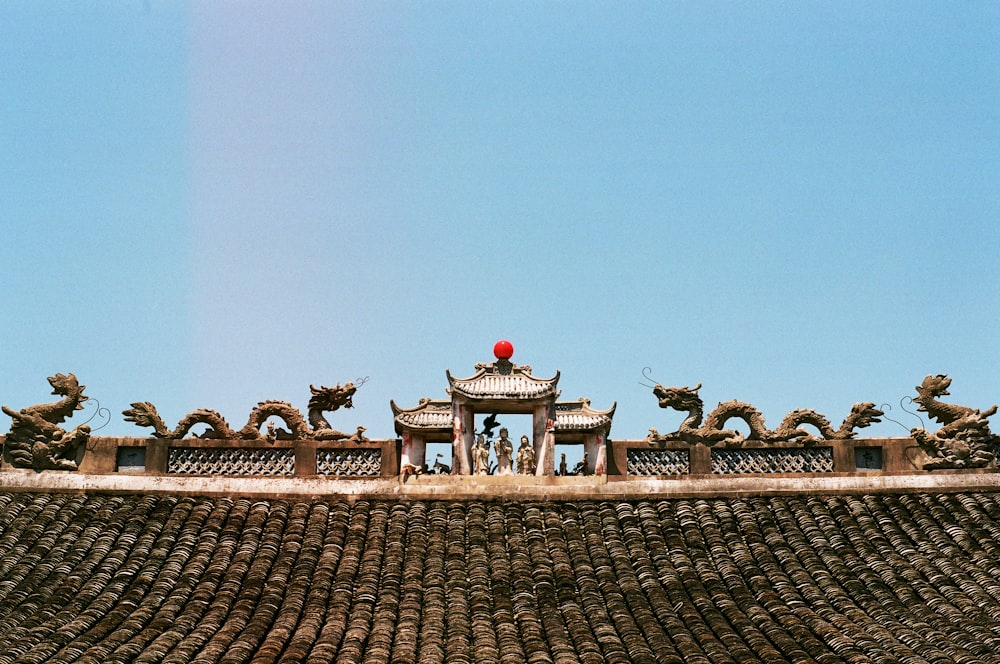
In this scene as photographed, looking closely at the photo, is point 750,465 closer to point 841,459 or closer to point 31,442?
point 841,459

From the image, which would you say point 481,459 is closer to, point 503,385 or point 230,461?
point 503,385

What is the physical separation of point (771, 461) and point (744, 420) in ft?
2.20

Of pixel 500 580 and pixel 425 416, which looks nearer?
pixel 500 580

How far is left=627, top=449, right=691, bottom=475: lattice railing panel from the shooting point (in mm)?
20609

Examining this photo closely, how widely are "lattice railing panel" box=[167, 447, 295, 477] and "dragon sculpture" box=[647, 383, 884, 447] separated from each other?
5052 millimetres

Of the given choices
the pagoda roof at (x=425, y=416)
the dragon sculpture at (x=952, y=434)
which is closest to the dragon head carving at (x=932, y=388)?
the dragon sculpture at (x=952, y=434)

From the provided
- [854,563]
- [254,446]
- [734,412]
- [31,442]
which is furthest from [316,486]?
[854,563]

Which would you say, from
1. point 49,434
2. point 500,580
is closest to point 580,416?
point 500,580

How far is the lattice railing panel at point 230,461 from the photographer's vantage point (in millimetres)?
20484

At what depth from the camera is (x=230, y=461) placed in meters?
20.6

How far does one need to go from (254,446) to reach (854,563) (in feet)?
26.7

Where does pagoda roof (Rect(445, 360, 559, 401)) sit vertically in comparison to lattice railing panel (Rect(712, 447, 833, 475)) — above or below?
above

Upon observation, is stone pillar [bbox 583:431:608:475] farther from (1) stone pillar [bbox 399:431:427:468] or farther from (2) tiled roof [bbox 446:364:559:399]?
(1) stone pillar [bbox 399:431:427:468]

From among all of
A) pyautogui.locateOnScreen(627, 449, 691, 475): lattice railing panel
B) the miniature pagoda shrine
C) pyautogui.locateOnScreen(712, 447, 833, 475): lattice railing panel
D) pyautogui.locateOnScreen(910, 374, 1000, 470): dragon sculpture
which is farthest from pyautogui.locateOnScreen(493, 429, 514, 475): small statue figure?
pyautogui.locateOnScreen(910, 374, 1000, 470): dragon sculpture
